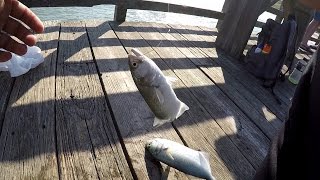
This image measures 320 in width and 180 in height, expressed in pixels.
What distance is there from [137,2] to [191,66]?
2.02 m

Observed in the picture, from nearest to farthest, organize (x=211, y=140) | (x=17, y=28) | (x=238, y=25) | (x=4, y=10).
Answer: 1. (x=4, y=10)
2. (x=17, y=28)
3. (x=211, y=140)
4. (x=238, y=25)

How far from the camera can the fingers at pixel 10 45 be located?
2.31 meters

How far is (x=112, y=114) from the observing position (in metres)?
3.21

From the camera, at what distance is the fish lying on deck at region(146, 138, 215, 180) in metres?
2.46

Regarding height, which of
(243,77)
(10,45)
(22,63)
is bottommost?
(243,77)

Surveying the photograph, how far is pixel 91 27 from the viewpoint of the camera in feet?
18.6

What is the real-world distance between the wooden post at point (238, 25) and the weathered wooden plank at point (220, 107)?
119 cm

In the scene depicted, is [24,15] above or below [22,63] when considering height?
above

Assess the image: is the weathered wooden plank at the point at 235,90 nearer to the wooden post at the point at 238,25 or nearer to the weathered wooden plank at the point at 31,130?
the wooden post at the point at 238,25

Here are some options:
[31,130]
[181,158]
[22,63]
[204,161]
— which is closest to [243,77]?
[204,161]

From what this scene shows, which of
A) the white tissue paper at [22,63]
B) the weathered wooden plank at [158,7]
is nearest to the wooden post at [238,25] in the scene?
the weathered wooden plank at [158,7]

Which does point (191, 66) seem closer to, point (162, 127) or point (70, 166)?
point (162, 127)

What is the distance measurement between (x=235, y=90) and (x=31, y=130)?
286cm

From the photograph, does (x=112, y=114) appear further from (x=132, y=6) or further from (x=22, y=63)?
(x=132, y=6)
